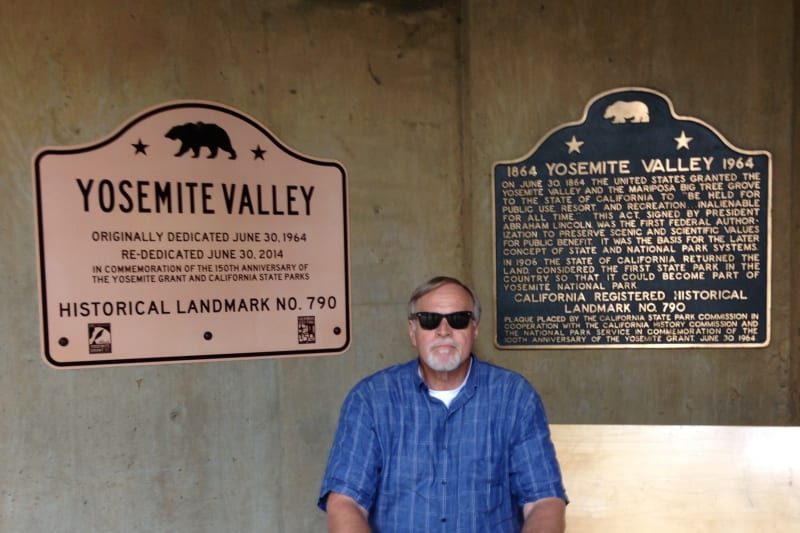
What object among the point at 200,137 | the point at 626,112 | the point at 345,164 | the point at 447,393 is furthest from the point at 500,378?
the point at 200,137

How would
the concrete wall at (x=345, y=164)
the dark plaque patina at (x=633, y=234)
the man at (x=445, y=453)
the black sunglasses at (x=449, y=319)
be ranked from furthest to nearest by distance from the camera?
1. the dark plaque patina at (x=633, y=234)
2. the concrete wall at (x=345, y=164)
3. the black sunglasses at (x=449, y=319)
4. the man at (x=445, y=453)

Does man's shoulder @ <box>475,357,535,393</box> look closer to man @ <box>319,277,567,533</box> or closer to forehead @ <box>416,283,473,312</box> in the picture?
man @ <box>319,277,567,533</box>

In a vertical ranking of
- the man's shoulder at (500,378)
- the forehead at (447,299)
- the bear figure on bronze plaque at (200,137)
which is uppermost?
the bear figure on bronze plaque at (200,137)

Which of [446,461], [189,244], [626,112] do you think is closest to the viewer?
[446,461]

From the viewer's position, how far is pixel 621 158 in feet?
9.14

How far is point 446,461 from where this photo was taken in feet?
6.54

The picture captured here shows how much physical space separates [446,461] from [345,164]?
1.60 m

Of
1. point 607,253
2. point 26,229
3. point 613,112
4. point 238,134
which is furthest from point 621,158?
point 26,229

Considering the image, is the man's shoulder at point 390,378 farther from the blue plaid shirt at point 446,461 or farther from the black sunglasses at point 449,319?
the black sunglasses at point 449,319

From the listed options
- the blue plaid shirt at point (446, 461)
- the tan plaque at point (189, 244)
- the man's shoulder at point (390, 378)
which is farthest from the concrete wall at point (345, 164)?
the blue plaid shirt at point (446, 461)

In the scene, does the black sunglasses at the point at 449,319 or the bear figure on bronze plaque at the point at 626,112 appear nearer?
the black sunglasses at the point at 449,319

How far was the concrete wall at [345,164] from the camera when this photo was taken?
2477mm

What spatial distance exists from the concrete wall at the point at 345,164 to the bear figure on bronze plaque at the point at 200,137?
0.54ft

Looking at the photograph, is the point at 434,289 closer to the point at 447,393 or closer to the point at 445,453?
the point at 447,393
